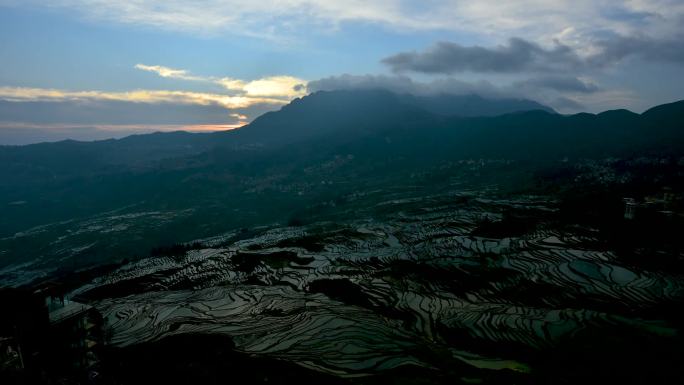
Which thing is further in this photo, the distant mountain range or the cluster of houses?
the distant mountain range

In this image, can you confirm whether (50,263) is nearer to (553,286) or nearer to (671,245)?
(553,286)

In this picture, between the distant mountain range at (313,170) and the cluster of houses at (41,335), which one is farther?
the distant mountain range at (313,170)

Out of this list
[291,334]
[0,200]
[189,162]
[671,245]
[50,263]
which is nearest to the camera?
[291,334]

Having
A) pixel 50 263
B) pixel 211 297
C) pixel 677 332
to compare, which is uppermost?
pixel 677 332

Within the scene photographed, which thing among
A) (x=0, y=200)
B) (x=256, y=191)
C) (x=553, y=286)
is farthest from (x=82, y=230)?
(x=553, y=286)

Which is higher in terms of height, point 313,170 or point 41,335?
point 313,170

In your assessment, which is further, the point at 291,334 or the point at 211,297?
the point at 211,297

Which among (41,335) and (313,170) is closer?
(41,335)

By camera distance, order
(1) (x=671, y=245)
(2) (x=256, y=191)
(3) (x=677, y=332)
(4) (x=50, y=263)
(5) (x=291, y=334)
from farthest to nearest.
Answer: (2) (x=256, y=191) < (4) (x=50, y=263) < (1) (x=671, y=245) < (5) (x=291, y=334) < (3) (x=677, y=332)

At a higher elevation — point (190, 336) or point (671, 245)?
point (671, 245)
